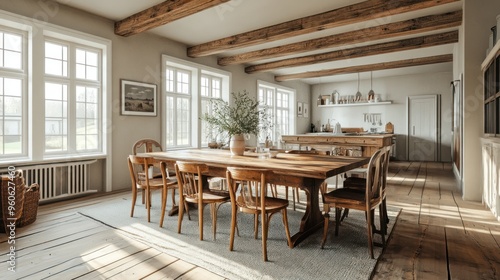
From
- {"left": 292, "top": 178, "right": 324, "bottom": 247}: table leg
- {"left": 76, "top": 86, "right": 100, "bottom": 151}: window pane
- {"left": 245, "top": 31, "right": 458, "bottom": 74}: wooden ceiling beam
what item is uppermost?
{"left": 245, "top": 31, "right": 458, "bottom": 74}: wooden ceiling beam

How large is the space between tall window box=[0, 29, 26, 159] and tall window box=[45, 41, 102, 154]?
1.03 feet

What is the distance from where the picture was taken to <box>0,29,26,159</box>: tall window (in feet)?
12.3

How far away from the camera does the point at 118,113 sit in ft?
16.1

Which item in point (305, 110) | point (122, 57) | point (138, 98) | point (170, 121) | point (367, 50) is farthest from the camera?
point (305, 110)

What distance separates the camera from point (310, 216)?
9.50 ft

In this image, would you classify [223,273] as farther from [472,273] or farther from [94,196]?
[94,196]

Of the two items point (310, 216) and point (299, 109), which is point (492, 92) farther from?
point (299, 109)

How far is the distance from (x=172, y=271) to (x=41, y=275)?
→ 0.94m

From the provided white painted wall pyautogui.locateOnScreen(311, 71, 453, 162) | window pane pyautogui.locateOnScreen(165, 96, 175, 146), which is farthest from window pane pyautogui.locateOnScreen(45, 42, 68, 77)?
white painted wall pyautogui.locateOnScreen(311, 71, 453, 162)

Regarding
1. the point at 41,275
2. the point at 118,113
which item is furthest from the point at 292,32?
the point at 41,275

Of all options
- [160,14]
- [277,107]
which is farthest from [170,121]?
[277,107]

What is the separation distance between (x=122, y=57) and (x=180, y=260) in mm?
3915

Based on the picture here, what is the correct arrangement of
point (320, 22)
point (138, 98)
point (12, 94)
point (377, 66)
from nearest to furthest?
point (12, 94) < point (320, 22) < point (138, 98) < point (377, 66)

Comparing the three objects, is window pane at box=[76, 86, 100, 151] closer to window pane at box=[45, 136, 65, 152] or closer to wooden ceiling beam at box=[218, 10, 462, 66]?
window pane at box=[45, 136, 65, 152]
